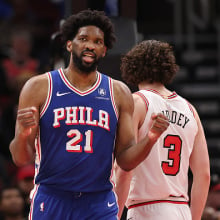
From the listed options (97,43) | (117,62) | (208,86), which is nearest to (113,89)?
(97,43)

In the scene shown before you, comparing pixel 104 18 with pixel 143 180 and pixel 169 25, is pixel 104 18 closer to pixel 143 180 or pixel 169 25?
pixel 143 180

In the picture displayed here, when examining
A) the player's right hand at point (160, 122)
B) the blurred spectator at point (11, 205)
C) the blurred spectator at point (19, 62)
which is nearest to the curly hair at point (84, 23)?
the player's right hand at point (160, 122)

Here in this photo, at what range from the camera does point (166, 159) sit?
17.1 ft

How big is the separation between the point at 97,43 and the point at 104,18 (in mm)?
234

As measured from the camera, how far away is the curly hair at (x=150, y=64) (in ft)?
17.7

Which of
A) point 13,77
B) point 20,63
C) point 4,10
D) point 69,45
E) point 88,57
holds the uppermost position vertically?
point 4,10

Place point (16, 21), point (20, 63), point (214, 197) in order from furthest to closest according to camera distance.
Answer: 1. point (16, 21)
2. point (20, 63)
3. point (214, 197)

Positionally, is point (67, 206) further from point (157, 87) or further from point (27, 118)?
point (157, 87)

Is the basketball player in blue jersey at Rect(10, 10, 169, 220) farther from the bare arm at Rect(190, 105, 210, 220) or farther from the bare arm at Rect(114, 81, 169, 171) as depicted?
the bare arm at Rect(190, 105, 210, 220)

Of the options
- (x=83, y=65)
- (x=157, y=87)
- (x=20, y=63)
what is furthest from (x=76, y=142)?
(x=20, y=63)

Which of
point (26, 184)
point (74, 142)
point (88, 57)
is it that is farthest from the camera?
point (26, 184)

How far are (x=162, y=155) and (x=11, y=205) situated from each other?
3193mm

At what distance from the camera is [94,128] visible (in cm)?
472

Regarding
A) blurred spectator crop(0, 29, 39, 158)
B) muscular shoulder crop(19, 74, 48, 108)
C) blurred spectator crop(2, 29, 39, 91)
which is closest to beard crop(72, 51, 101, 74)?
muscular shoulder crop(19, 74, 48, 108)
